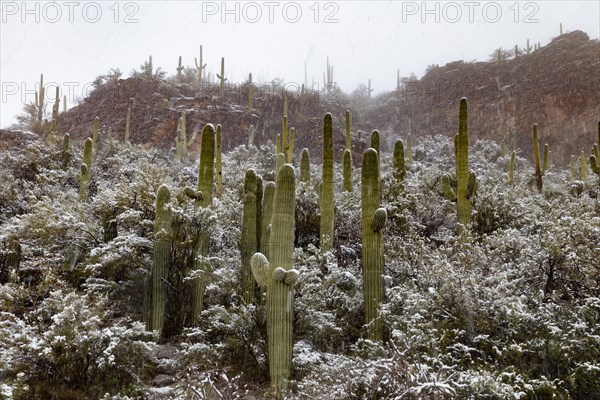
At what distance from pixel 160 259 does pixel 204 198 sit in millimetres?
1719

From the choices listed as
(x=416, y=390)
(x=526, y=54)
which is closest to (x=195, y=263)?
(x=416, y=390)

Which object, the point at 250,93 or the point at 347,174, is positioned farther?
the point at 250,93

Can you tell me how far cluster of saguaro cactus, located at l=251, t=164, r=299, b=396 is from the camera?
19.5 ft

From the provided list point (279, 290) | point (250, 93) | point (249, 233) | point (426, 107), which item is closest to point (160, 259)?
point (249, 233)

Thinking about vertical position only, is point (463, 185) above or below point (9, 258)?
above

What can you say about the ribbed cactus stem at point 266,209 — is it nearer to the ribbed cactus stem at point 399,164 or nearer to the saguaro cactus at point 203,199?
the saguaro cactus at point 203,199

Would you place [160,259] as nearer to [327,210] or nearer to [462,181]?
[327,210]

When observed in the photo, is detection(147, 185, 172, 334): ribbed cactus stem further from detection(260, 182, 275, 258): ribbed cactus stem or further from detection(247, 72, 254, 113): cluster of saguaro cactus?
detection(247, 72, 254, 113): cluster of saguaro cactus

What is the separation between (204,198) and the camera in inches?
356

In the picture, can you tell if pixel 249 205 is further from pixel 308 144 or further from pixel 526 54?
pixel 526 54

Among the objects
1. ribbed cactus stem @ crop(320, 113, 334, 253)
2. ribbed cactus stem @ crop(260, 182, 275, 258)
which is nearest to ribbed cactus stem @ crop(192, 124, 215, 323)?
ribbed cactus stem @ crop(260, 182, 275, 258)

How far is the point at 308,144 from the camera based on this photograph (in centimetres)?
2789

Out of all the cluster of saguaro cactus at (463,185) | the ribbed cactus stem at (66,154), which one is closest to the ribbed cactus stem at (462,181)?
the cluster of saguaro cactus at (463,185)

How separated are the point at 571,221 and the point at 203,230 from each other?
565cm
